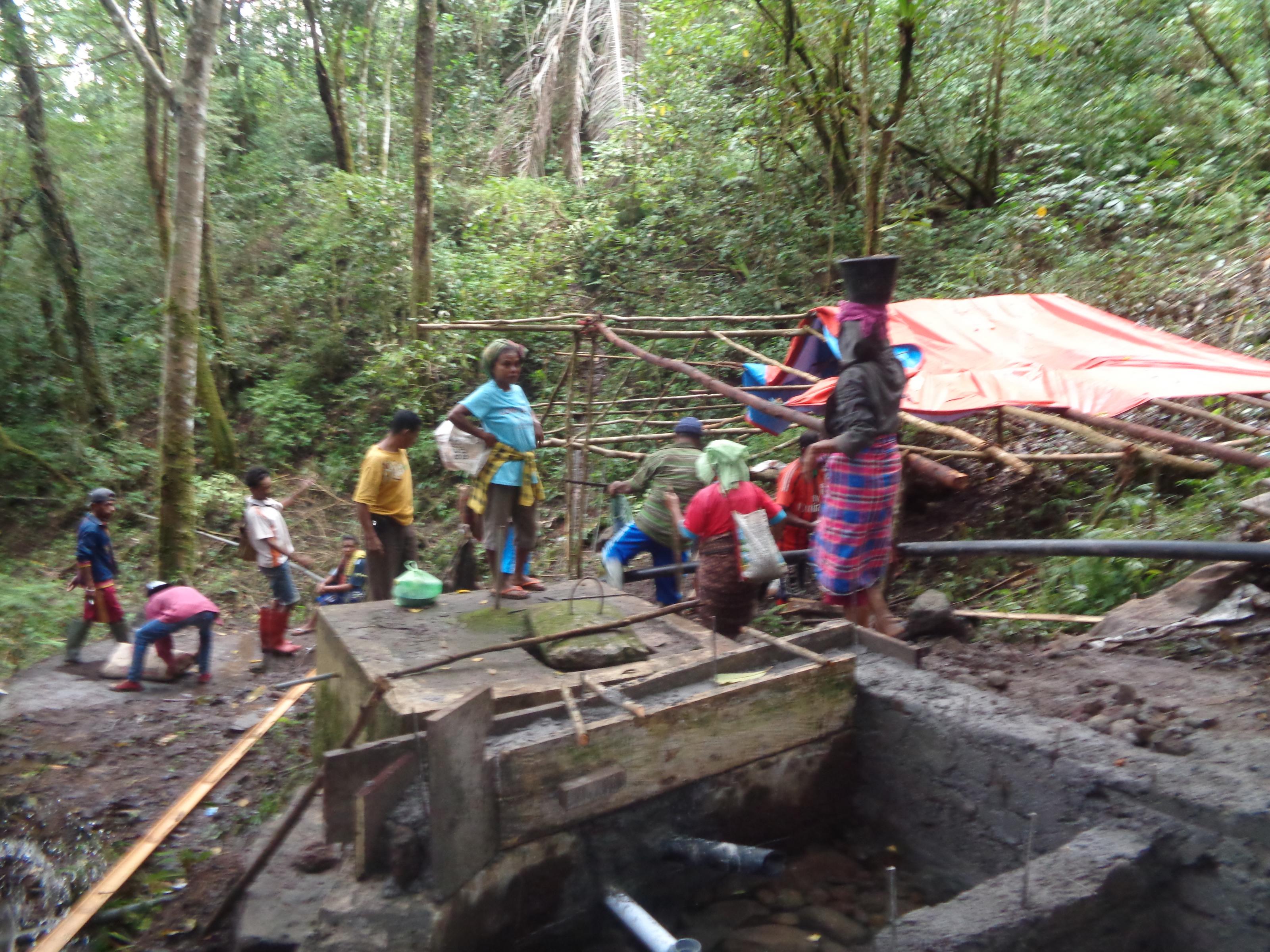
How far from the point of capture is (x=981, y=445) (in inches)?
249

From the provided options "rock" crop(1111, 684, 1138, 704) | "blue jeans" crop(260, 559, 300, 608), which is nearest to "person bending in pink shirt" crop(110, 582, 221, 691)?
"blue jeans" crop(260, 559, 300, 608)

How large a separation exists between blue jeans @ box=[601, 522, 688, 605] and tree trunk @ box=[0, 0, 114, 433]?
11.8 meters

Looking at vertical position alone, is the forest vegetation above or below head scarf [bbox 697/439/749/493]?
above

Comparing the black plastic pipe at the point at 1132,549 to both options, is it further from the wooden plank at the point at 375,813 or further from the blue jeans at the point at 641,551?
the wooden plank at the point at 375,813

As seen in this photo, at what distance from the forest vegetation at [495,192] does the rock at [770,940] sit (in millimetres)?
5271

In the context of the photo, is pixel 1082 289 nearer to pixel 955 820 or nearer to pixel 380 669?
pixel 955 820

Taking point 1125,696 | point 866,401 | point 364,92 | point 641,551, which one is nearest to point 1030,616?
point 1125,696

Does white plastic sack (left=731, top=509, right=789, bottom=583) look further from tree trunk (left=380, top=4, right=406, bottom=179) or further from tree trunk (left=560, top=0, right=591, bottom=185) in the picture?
tree trunk (left=380, top=4, right=406, bottom=179)

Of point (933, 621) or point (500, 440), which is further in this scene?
point (500, 440)

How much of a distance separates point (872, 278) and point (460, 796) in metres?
2.94

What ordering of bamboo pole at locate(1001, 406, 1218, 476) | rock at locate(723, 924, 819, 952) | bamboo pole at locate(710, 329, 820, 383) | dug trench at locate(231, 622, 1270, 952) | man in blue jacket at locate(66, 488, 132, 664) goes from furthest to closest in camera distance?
man in blue jacket at locate(66, 488, 132, 664)
bamboo pole at locate(710, 329, 820, 383)
bamboo pole at locate(1001, 406, 1218, 476)
rock at locate(723, 924, 819, 952)
dug trench at locate(231, 622, 1270, 952)

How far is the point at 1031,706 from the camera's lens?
156 inches

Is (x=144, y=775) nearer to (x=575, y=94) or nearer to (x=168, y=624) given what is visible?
(x=168, y=624)

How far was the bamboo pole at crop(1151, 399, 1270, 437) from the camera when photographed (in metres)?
5.40
